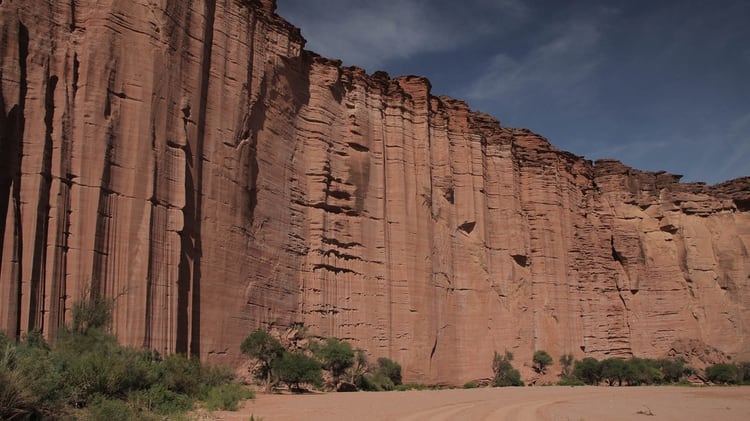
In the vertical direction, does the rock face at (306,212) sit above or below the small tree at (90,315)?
above

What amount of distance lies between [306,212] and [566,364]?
68.6 ft

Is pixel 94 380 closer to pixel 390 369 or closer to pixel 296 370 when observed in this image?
pixel 296 370

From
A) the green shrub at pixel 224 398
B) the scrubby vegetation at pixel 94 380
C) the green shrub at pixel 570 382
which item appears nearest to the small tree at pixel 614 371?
the green shrub at pixel 570 382

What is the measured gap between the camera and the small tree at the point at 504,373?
3609 centimetres

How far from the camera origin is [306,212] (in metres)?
29.9

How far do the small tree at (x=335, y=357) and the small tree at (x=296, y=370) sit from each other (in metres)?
3.07

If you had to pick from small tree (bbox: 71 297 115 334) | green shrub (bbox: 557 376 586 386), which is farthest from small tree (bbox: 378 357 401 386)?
small tree (bbox: 71 297 115 334)

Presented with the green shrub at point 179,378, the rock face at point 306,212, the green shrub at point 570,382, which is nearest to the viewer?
the green shrub at point 179,378

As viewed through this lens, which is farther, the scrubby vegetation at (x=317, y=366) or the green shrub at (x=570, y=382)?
the green shrub at (x=570, y=382)

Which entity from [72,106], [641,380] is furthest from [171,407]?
[641,380]

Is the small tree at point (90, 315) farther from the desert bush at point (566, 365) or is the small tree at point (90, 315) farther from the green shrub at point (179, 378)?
the desert bush at point (566, 365)

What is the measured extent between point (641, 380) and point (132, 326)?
32.5m

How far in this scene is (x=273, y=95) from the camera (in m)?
28.8

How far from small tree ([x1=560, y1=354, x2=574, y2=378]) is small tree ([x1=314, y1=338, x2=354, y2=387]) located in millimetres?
19137
